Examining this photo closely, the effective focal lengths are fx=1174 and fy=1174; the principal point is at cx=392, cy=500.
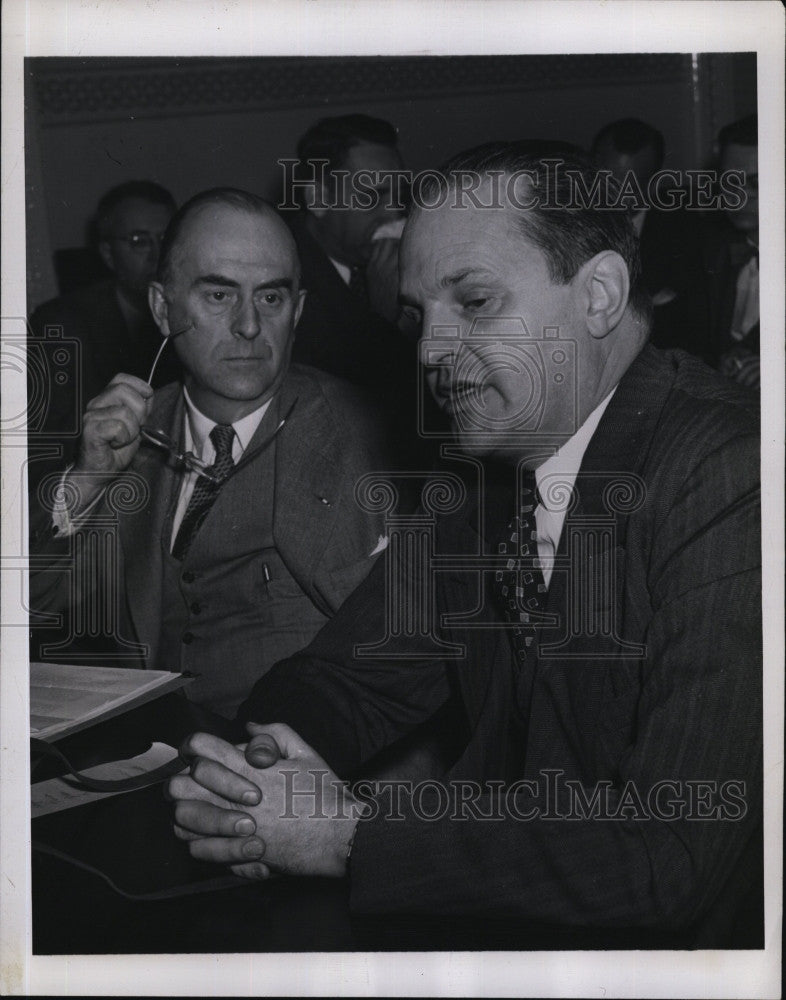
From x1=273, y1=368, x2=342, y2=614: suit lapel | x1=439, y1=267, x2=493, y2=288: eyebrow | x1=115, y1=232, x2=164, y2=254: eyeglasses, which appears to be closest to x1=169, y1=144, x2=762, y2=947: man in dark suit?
x1=439, y1=267, x2=493, y2=288: eyebrow

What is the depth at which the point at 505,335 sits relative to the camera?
1852mm

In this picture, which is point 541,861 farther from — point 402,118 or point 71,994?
point 402,118

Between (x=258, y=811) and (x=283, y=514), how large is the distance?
0.49m

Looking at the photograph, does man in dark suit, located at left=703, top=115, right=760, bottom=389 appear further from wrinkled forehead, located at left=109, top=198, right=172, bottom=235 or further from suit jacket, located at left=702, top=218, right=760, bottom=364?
wrinkled forehead, located at left=109, top=198, right=172, bottom=235

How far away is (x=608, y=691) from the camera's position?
1.79 metres

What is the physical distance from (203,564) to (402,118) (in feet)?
2.70

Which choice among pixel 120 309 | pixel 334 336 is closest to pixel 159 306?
pixel 120 309

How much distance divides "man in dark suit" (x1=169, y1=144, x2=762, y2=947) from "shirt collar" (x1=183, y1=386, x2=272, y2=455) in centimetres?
32

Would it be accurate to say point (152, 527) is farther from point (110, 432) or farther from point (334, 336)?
point (334, 336)

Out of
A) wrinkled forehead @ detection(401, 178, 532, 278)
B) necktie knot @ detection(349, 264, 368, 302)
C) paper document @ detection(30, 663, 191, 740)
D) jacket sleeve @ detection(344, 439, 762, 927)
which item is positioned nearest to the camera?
jacket sleeve @ detection(344, 439, 762, 927)

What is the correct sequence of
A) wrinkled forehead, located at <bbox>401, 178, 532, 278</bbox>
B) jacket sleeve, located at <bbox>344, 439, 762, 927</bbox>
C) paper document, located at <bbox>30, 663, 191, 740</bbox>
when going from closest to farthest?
jacket sleeve, located at <bbox>344, 439, 762, 927</bbox>
wrinkled forehead, located at <bbox>401, 178, 532, 278</bbox>
paper document, located at <bbox>30, 663, 191, 740</bbox>

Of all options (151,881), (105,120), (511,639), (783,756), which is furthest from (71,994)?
(105,120)

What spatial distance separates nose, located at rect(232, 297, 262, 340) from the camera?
1988 millimetres

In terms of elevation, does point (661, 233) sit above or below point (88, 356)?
above
